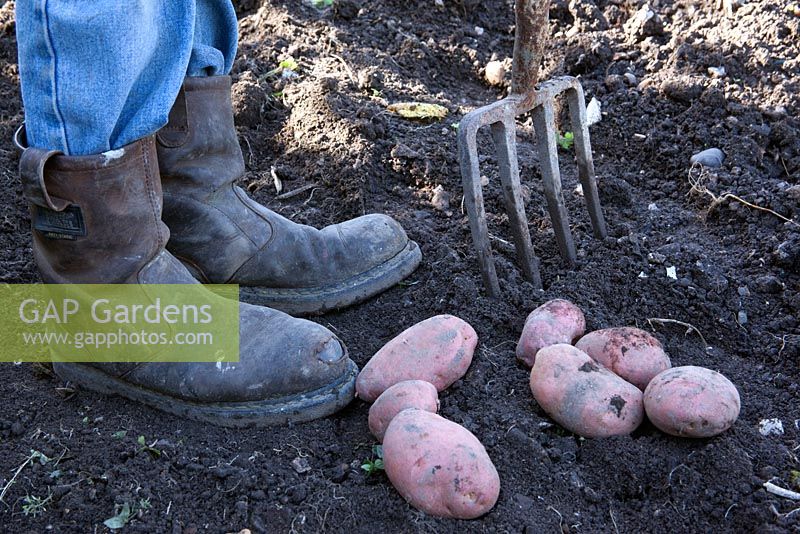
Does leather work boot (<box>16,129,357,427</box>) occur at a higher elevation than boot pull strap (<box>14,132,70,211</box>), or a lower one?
lower

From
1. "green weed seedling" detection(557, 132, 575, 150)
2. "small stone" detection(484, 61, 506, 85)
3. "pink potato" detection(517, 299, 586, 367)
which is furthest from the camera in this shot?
"small stone" detection(484, 61, 506, 85)

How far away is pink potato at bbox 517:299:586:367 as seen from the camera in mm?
1785

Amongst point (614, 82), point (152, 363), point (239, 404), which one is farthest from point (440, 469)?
point (614, 82)

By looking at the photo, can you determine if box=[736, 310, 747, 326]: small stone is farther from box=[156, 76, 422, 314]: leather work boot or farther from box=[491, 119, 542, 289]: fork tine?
box=[156, 76, 422, 314]: leather work boot

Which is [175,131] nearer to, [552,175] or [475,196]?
[475,196]

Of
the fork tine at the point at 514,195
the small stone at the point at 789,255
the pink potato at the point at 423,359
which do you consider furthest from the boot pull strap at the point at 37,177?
the small stone at the point at 789,255

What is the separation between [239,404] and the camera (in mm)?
1674

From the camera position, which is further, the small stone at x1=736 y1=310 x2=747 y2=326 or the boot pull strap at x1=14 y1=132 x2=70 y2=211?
the small stone at x1=736 y1=310 x2=747 y2=326

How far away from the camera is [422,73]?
3.35 m

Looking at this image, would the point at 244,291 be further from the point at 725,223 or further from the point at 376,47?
the point at 376,47

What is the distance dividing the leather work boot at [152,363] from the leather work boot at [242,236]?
0.68 feet

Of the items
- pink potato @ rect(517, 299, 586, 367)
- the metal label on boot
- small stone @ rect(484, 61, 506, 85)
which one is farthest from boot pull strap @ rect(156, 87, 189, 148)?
small stone @ rect(484, 61, 506, 85)

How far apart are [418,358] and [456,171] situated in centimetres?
106

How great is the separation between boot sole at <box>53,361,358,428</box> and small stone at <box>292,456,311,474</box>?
121 mm
